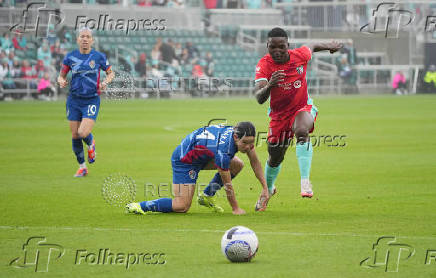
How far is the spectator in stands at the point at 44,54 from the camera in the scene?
40125 mm

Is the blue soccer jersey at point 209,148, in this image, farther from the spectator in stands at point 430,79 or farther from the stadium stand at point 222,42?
the spectator in stands at point 430,79

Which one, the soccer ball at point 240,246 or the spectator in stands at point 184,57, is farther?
A: the spectator in stands at point 184,57

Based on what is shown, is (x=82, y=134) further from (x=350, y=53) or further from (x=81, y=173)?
(x=350, y=53)

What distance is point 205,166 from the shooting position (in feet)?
35.5

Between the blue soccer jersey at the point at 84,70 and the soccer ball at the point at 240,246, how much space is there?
8132mm

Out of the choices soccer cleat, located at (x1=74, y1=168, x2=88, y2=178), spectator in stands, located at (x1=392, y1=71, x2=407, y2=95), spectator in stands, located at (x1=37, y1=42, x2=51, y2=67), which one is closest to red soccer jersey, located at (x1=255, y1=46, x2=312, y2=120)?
soccer cleat, located at (x1=74, y1=168, x2=88, y2=178)

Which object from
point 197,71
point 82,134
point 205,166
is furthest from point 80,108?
point 197,71

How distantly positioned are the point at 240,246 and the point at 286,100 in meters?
4.12

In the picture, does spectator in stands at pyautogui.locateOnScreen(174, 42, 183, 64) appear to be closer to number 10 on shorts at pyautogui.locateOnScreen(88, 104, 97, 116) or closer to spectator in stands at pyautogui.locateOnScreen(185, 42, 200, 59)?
spectator in stands at pyautogui.locateOnScreen(185, 42, 200, 59)

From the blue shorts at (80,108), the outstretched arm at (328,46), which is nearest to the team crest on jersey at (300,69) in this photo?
the outstretched arm at (328,46)

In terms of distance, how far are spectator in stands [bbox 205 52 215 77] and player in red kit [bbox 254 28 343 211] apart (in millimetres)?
32985

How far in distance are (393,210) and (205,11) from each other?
4026 centimetres

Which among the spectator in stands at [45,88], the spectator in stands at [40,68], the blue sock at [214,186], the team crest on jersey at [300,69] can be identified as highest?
the team crest on jersey at [300,69]

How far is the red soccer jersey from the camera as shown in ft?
36.2
